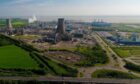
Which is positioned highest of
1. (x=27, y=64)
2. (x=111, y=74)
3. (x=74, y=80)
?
(x=27, y=64)

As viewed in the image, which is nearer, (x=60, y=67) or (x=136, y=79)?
(x=136, y=79)

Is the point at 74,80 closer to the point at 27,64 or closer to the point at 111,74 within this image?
the point at 111,74

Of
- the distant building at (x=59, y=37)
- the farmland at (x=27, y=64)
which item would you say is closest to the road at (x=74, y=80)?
the farmland at (x=27, y=64)

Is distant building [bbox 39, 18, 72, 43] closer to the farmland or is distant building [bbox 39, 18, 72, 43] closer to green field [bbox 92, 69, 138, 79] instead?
the farmland

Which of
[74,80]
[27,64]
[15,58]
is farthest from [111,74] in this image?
[15,58]

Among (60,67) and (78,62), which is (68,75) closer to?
(60,67)

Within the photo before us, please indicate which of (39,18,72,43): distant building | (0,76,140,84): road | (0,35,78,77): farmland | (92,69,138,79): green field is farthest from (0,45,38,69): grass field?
(39,18,72,43): distant building

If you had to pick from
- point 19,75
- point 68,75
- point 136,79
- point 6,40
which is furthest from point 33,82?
point 6,40

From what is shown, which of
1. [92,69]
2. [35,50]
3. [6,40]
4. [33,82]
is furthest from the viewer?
[6,40]
